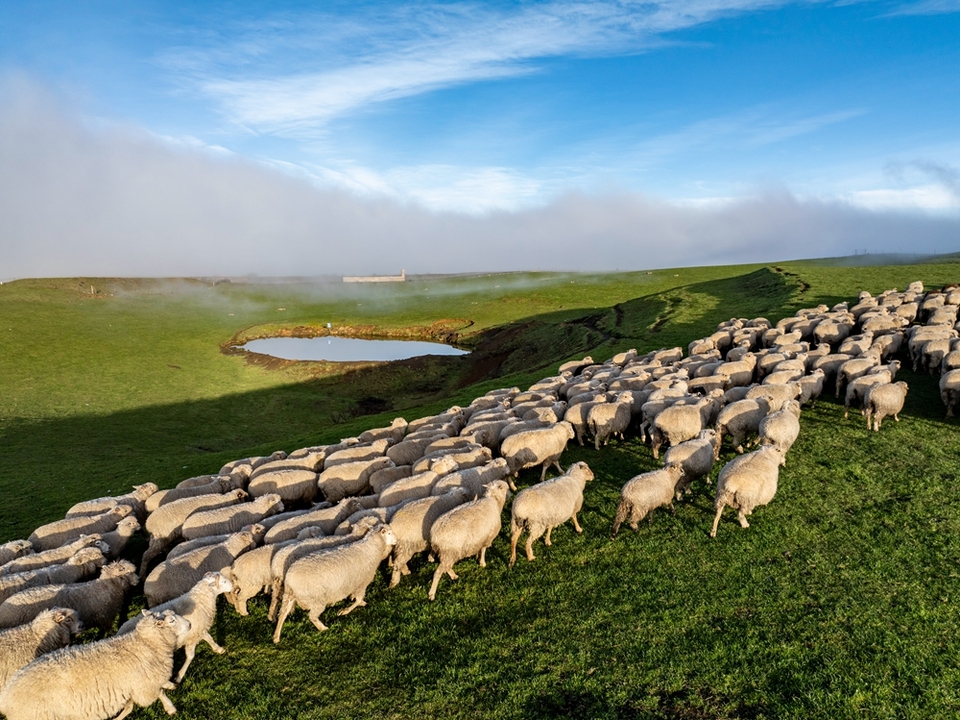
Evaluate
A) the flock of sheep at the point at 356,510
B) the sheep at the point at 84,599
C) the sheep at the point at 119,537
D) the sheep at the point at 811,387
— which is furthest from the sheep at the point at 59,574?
the sheep at the point at 811,387

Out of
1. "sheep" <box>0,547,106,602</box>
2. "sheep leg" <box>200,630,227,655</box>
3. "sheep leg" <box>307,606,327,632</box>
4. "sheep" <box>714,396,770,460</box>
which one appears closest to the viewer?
"sheep leg" <box>200,630,227,655</box>

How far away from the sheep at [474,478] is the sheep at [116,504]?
7.07 m

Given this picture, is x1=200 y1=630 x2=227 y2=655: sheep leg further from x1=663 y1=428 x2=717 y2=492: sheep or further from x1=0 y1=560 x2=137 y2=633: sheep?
x1=663 y1=428 x2=717 y2=492: sheep

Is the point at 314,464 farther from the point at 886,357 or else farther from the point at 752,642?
the point at 886,357

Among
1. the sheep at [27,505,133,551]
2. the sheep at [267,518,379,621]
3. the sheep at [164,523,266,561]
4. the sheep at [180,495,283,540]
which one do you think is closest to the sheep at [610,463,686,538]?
the sheep at [267,518,379,621]

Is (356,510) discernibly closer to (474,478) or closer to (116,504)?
(474,478)

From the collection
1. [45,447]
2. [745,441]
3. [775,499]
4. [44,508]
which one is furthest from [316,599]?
[45,447]

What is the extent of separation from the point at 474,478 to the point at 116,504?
8310mm

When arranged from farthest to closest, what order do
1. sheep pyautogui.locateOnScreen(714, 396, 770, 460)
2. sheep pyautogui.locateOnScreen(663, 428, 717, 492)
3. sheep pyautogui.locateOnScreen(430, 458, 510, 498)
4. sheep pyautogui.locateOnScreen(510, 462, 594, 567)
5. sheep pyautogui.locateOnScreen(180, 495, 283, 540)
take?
1. sheep pyautogui.locateOnScreen(714, 396, 770, 460)
2. sheep pyautogui.locateOnScreen(663, 428, 717, 492)
3. sheep pyautogui.locateOnScreen(430, 458, 510, 498)
4. sheep pyautogui.locateOnScreen(180, 495, 283, 540)
5. sheep pyautogui.locateOnScreen(510, 462, 594, 567)

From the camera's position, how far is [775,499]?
1063cm

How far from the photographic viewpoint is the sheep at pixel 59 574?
852 cm

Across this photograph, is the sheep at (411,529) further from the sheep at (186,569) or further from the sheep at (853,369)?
the sheep at (853,369)

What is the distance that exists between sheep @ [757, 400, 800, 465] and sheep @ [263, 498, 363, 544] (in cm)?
885

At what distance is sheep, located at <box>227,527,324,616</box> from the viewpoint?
27.6ft
